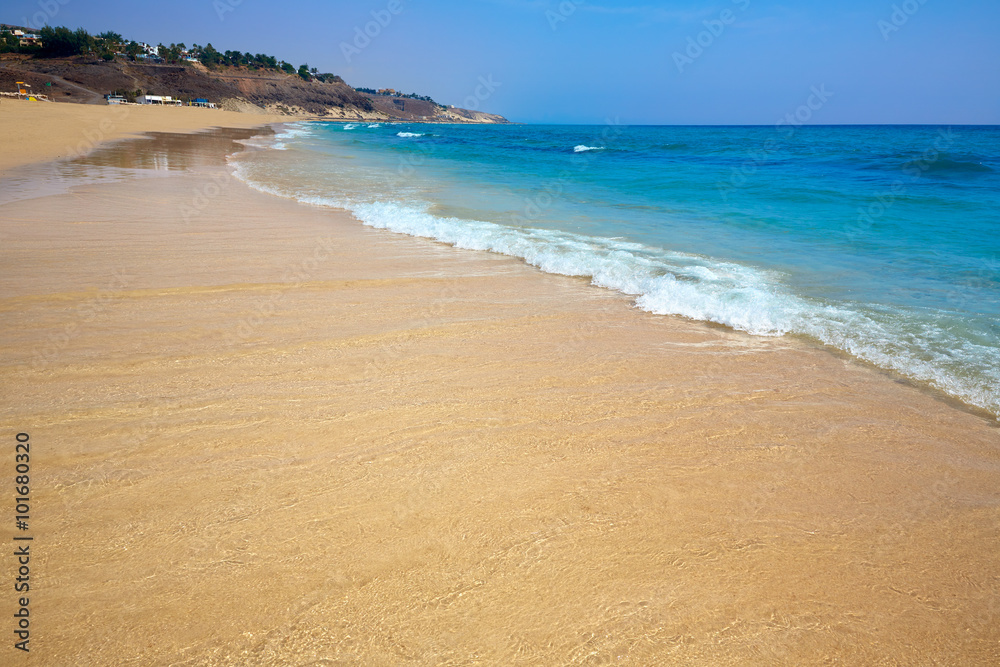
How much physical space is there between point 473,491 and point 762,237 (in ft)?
30.7

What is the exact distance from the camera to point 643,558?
2.17m

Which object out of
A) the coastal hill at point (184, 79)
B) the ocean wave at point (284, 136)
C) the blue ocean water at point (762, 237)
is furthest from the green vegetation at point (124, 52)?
the blue ocean water at point (762, 237)

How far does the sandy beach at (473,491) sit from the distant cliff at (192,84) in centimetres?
7972

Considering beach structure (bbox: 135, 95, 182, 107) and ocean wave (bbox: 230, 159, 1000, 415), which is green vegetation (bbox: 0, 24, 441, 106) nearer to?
beach structure (bbox: 135, 95, 182, 107)

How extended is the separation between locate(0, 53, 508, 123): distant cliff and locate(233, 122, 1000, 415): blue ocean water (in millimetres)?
66660

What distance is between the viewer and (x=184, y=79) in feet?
284

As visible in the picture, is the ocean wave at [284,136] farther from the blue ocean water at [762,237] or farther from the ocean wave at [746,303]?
the ocean wave at [746,303]

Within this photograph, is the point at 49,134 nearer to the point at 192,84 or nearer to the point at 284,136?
the point at 284,136

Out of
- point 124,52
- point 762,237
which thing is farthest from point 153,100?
point 762,237

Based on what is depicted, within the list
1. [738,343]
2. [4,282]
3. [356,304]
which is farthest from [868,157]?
[4,282]

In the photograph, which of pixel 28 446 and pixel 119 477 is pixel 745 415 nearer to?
pixel 119 477

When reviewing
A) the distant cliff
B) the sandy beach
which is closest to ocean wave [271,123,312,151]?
the sandy beach

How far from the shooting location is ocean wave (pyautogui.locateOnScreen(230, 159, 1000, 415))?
418 cm

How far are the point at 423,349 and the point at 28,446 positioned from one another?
2394 millimetres
